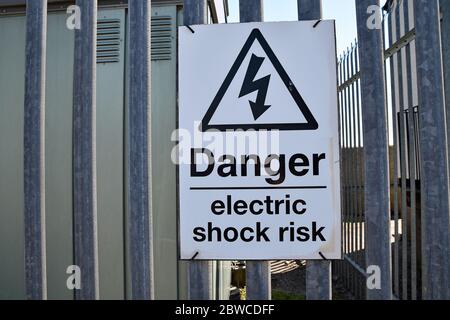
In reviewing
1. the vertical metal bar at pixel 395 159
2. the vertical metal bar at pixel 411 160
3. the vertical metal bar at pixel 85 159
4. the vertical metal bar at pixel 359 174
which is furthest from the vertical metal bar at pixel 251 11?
the vertical metal bar at pixel 359 174

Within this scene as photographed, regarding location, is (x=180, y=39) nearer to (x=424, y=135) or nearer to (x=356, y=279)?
(x=424, y=135)

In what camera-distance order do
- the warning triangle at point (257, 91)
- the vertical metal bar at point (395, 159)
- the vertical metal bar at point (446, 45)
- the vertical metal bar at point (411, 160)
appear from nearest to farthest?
the warning triangle at point (257, 91)
the vertical metal bar at point (446, 45)
the vertical metal bar at point (411, 160)
the vertical metal bar at point (395, 159)

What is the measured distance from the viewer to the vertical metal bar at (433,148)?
1503 millimetres

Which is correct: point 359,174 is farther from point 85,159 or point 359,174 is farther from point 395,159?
point 85,159

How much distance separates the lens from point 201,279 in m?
1.54

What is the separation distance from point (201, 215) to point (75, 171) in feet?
1.95

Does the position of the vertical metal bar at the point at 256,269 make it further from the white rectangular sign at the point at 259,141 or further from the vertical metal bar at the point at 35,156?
the vertical metal bar at the point at 35,156

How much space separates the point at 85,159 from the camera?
1.56m

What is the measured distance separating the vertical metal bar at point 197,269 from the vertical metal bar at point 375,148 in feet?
2.20

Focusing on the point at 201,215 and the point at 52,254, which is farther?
the point at 52,254

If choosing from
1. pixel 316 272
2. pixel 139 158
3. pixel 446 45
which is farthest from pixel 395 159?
pixel 139 158

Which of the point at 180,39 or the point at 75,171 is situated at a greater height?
the point at 180,39
